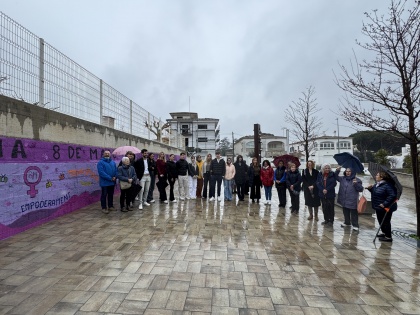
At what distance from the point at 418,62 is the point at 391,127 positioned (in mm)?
1384

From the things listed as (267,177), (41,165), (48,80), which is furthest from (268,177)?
(48,80)

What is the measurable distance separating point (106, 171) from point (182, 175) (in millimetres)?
3001

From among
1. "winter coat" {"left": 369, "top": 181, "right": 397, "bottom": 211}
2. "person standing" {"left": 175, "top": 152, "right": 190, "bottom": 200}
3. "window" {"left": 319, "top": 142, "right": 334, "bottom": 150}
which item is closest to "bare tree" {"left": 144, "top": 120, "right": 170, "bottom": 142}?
"person standing" {"left": 175, "top": 152, "right": 190, "bottom": 200}

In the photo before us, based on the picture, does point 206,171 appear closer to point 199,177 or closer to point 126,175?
point 199,177

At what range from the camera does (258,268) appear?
401 centimetres

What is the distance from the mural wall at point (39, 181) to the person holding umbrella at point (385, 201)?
732 centimetres

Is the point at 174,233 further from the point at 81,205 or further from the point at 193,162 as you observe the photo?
the point at 193,162

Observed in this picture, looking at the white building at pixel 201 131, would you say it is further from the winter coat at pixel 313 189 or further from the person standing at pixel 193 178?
the winter coat at pixel 313 189

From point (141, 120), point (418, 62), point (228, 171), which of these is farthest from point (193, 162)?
point (418, 62)

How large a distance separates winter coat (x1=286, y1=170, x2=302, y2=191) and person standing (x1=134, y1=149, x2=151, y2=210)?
4.27 meters

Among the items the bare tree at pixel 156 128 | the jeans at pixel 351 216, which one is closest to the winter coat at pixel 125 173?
the jeans at pixel 351 216

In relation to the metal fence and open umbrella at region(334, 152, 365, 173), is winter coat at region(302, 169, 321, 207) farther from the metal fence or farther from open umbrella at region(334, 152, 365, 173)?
the metal fence

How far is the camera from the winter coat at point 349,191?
6.30 meters

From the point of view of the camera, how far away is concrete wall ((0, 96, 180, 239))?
5.22 meters
